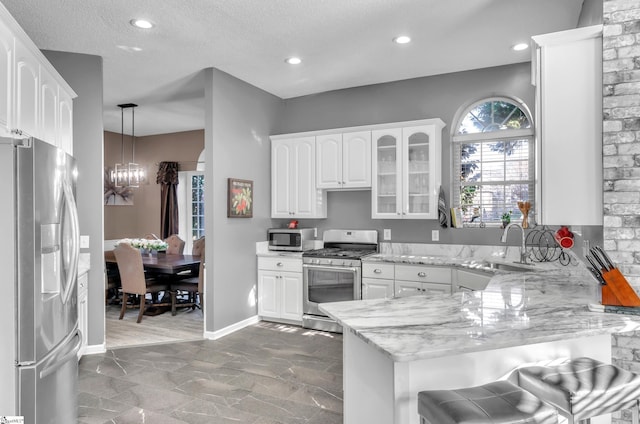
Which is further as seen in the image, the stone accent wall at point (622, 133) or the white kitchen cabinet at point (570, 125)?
the white kitchen cabinet at point (570, 125)

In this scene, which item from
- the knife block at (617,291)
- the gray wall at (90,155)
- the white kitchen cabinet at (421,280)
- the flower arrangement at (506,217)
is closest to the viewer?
the knife block at (617,291)

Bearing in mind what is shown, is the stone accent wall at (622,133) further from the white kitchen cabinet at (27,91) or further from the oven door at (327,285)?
the white kitchen cabinet at (27,91)

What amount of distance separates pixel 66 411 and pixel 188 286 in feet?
9.74

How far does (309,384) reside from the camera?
318 centimetres

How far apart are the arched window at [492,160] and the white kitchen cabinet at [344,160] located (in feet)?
3.23

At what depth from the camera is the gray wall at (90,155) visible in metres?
3.91

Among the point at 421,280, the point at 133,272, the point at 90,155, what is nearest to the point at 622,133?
the point at 421,280

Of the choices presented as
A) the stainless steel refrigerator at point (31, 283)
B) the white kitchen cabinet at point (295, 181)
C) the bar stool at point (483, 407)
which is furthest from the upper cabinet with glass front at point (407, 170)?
the stainless steel refrigerator at point (31, 283)

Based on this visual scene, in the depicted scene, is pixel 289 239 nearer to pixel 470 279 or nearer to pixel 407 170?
pixel 407 170

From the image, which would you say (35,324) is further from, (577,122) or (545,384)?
(577,122)

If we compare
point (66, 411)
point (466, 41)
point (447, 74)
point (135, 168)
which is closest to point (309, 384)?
point (66, 411)

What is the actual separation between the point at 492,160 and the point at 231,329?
3.37m

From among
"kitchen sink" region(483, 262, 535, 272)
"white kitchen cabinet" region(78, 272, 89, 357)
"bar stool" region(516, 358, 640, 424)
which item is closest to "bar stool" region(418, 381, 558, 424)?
"bar stool" region(516, 358, 640, 424)

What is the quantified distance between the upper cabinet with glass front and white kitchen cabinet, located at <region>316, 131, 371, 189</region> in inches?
4.2
